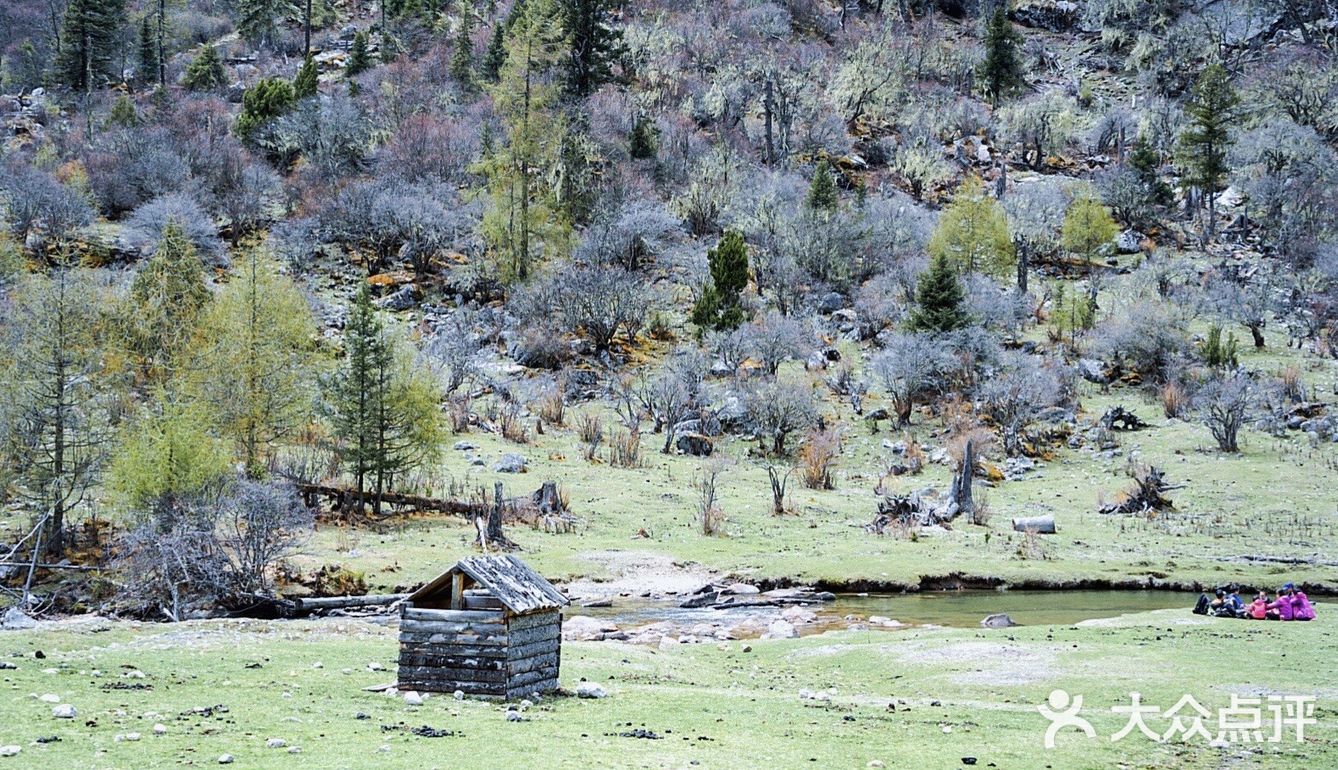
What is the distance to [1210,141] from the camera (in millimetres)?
72375

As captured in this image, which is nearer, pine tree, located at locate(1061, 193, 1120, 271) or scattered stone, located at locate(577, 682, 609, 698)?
scattered stone, located at locate(577, 682, 609, 698)

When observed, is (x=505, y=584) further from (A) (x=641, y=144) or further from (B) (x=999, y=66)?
(B) (x=999, y=66)

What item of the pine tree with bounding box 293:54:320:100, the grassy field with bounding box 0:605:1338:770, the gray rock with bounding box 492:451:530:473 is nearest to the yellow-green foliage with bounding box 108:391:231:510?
the grassy field with bounding box 0:605:1338:770

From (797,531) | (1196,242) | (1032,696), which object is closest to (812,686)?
(1032,696)

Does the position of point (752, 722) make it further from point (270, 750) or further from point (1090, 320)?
point (1090, 320)

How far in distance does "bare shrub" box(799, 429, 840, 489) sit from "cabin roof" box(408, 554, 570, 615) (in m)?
26.6

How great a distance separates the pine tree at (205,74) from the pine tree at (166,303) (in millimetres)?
48661

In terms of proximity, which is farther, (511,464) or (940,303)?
(940,303)

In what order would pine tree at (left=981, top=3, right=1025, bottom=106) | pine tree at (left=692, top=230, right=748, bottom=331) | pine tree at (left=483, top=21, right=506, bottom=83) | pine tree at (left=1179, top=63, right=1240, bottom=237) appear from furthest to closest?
1. pine tree at (left=981, top=3, right=1025, bottom=106)
2. pine tree at (left=483, top=21, right=506, bottom=83)
3. pine tree at (left=1179, top=63, right=1240, bottom=237)
4. pine tree at (left=692, top=230, right=748, bottom=331)

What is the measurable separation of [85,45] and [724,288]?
6565 cm

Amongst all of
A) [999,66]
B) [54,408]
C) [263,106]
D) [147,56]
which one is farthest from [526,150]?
[147,56]

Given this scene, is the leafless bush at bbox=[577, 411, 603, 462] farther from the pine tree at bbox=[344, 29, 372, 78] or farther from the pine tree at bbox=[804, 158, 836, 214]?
the pine tree at bbox=[344, 29, 372, 78]

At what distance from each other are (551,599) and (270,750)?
4656 millimetres

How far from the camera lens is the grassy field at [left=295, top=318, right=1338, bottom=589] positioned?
88.0ft
